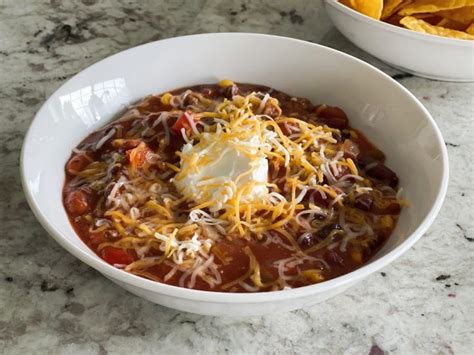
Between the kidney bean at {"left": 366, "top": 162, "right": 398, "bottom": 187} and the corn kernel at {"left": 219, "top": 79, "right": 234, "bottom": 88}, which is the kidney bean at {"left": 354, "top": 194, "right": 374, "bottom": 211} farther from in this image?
the corn kernel at {"left": 219, "top": 79, "right": 234, "bottom": 88}

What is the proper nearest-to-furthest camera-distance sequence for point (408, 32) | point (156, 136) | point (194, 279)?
point (194, 279) → point (156, 136) → point (408, 32)

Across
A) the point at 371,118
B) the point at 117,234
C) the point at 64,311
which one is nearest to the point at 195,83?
the point at 371,118

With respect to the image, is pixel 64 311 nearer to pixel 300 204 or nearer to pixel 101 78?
pixel 300 204

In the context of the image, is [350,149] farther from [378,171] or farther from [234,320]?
[234,320]

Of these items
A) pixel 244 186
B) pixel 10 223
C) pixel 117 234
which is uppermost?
pixel 244 186

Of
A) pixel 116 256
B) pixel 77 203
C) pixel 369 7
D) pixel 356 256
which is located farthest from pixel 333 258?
pixel 369 7

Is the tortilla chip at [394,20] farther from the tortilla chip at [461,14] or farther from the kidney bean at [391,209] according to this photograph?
the kidney bean at [391,209]

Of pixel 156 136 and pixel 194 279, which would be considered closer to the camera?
pixel 194 279
